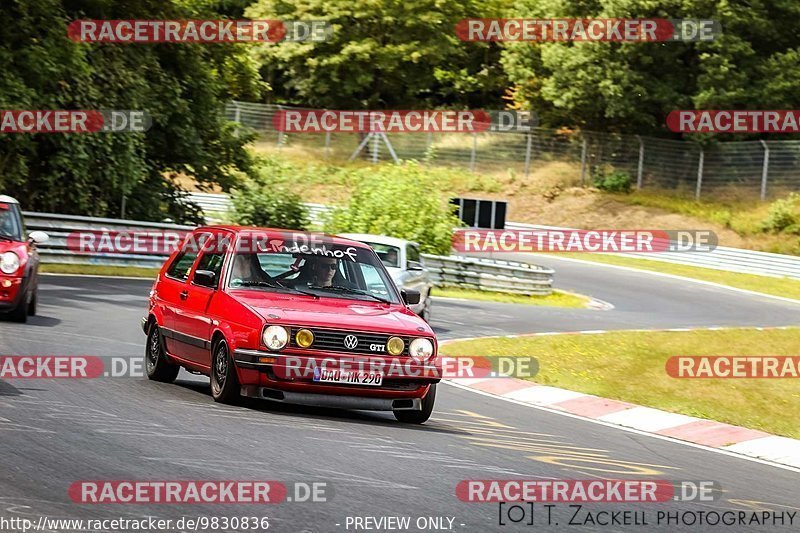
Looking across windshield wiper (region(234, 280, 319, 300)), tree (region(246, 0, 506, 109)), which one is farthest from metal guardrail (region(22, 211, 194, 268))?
tree (region(246, 0, 506, 109))

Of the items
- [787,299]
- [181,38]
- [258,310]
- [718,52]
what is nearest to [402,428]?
[258,310]

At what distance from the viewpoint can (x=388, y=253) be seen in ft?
66.8

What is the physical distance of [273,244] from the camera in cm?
1151

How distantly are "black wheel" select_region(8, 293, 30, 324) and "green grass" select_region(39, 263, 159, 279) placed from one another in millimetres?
10584

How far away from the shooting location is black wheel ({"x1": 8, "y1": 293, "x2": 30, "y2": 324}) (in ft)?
52.0

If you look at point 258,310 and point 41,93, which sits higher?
point 41,93

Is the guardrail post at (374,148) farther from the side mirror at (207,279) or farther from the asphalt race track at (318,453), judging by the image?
the side mirror at (207,279)

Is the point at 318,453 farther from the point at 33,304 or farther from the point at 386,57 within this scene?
the point at 386,57

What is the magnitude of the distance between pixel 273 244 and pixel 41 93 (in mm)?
19616

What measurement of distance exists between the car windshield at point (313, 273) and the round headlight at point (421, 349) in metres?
0.95

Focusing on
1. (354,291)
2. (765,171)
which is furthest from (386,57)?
(354,291)

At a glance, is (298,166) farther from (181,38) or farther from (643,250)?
(181,38)

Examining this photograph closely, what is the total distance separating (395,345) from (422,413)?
2.64 feet

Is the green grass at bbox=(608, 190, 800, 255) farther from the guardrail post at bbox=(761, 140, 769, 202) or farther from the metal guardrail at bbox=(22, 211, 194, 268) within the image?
the metal guardrail at bbox=(22, 211, 194, 268)
